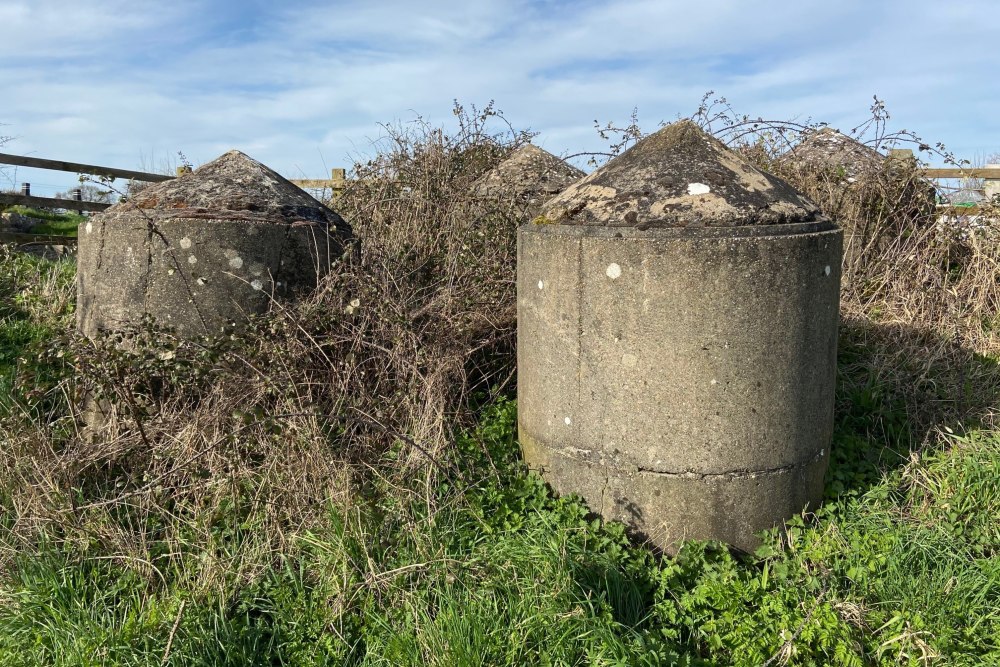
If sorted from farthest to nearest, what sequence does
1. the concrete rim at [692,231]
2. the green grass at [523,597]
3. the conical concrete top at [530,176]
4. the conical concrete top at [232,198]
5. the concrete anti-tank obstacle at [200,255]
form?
the conical concrete top at [530,176]
the conical concrete top at [232,198]
the concrete anti-tank obstacle at [200,255]
the concrete rim at [692,231]
the green grass at [523,597]

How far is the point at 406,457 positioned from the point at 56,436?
1.75 m

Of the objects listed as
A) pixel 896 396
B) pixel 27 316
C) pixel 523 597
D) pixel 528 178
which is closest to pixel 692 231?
pixel 523 597

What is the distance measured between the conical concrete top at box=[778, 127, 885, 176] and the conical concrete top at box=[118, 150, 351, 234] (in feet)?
14.3

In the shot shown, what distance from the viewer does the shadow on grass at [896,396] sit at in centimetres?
354

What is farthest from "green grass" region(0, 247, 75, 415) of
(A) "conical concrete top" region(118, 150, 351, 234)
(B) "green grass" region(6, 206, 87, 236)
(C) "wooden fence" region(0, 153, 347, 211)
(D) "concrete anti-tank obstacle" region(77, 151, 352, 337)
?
(B) "green grass" region(6, 206, 87, 236)

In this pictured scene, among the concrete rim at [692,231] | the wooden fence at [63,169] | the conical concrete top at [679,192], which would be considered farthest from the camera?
the wooden fence at [63,169]

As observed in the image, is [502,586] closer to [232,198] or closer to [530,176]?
[232,198]

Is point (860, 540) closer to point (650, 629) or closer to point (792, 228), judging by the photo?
point (650, 629)

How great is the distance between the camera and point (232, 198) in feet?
12.9

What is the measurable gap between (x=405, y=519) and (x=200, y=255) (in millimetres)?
1764

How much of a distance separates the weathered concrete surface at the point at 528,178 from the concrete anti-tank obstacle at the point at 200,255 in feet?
5.94

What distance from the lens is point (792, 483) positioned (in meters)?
3.04

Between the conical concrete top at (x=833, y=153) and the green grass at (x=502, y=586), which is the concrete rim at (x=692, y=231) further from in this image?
the conical concrete top at (x=833, y=153)

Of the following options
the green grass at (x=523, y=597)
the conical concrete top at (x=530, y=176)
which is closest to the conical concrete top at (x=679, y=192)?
the green grass at (x=523, y=597)
